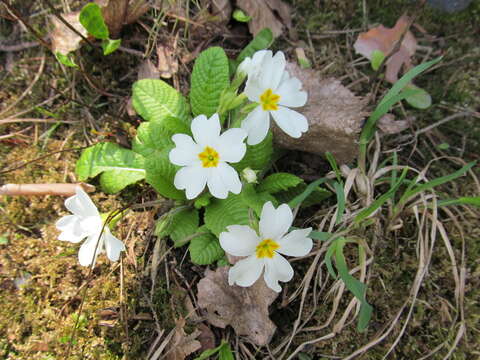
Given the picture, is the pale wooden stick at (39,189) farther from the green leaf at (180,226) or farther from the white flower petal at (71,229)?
the green leaf at (180,226)

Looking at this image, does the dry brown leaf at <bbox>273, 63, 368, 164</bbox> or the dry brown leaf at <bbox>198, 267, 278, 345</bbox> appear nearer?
the dry brown leaf at <bbox>198, 267, 278, 345</bbox>

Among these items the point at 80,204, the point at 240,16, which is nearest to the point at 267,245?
the point at 80,204

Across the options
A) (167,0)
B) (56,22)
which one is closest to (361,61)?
(167,0)

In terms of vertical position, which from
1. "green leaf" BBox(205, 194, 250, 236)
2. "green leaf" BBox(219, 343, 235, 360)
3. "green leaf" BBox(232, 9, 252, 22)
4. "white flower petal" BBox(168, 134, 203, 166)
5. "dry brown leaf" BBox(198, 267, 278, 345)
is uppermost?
"green leaf" BBox(232, 9, 252, 22)

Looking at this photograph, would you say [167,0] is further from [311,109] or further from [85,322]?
[85,322]

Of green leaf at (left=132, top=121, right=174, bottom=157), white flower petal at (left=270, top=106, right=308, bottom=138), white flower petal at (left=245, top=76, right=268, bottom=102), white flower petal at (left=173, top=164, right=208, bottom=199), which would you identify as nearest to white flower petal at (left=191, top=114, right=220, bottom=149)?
white flower petal at (left=173, top=164, right=208, bottom=199)

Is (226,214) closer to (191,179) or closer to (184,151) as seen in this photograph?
(191,179)

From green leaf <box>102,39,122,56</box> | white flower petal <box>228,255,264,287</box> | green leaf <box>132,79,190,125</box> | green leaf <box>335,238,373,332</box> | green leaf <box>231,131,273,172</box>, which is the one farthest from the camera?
green leaf <box>102,39,122,56</box>

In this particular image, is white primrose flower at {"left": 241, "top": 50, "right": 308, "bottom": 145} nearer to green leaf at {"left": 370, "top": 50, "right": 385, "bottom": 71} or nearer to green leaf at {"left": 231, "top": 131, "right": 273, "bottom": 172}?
green leaf at {"left": 231, "top": 131, "right": 273, "bottom": 172}
